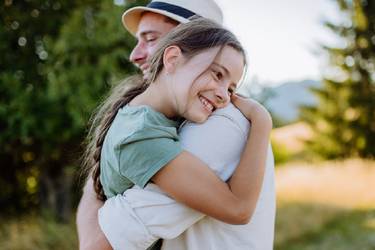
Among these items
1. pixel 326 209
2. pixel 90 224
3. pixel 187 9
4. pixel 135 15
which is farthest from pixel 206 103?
pixel 326 209

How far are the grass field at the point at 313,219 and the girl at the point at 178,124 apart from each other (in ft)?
17.5

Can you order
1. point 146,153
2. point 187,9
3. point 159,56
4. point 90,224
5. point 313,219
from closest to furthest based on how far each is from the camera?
point 146,153
point 159,56
point 90,224
point 187,9
point 313,219

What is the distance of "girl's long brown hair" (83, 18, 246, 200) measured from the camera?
164 cm

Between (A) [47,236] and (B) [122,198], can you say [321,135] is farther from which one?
(B) [122,198]

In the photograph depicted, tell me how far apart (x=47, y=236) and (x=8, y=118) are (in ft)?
4.92

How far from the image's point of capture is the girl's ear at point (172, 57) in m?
1.64

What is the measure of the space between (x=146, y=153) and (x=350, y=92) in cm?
1965

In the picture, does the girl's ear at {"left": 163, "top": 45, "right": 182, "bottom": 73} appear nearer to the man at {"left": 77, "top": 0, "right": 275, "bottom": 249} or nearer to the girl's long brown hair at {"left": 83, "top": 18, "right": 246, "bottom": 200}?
the girl's long brown hair at {"left": 83, "top": 18, "right": 246, "bottom": 200}

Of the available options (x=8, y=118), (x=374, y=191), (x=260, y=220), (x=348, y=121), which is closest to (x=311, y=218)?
(x=374, y=191)

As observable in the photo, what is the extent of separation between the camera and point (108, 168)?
5.40 feet

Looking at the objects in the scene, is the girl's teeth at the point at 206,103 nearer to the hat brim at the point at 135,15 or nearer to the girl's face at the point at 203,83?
the girl's face at the point at 203,83

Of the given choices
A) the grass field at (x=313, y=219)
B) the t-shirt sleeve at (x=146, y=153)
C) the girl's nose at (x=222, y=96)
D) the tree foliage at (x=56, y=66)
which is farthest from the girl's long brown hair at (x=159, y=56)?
the grass field at (x=313, y=219)

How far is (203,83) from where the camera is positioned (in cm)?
163

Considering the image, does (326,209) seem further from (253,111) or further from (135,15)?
(253,111)
